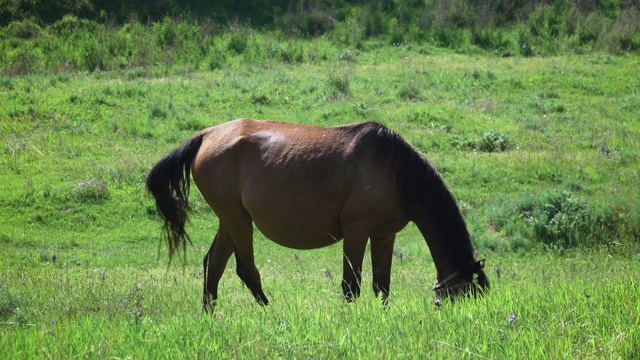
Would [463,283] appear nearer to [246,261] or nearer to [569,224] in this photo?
[246,261]

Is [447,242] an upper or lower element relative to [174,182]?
upper

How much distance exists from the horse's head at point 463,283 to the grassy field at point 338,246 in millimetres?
197

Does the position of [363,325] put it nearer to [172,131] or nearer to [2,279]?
[2,279]

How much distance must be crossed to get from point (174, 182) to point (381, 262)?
97.9 inches

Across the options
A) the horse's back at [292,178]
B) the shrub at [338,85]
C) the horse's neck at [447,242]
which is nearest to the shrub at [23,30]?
the shrub at [338,85]

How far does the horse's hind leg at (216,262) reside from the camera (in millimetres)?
9188

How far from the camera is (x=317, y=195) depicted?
877cm

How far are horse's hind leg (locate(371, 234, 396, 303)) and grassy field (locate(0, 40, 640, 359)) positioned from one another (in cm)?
24

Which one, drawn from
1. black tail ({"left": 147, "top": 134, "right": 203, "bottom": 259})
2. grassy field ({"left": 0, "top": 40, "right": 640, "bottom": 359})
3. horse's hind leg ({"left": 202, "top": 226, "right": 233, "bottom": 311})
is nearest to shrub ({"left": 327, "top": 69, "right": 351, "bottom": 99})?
grassy field ({"left": 0, "top": 40, "right": 640, "bottom": 359})

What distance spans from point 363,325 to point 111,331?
1.61 metres

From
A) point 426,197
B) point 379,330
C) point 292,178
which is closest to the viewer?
point 379,330

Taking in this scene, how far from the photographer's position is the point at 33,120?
19141 millimetres

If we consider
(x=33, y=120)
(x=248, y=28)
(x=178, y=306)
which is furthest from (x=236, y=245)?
(x=248, y=28)

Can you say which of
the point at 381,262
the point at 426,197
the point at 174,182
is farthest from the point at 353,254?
the point at 174,182
